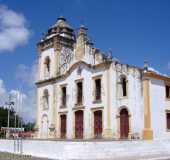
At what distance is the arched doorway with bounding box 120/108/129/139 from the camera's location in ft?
93.5

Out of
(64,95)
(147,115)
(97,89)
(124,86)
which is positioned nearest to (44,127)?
(64,95)

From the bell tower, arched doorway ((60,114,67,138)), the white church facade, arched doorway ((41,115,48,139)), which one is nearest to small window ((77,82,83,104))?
the white church facade

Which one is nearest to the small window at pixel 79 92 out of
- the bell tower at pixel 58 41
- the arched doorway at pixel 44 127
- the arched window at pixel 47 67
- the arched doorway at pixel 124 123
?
the bell tower at pixel 58 41

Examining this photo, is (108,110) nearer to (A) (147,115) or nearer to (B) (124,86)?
(B) (124,86)

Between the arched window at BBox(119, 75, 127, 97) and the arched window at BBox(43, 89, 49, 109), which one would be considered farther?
the arched window at BBox(43, 89, 49, 109)

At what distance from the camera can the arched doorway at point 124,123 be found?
1122 inches

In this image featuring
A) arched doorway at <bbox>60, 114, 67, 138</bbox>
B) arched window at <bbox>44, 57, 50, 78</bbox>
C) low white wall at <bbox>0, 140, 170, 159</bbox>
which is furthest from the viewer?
arched window at <bbox>44, 57, 50, 78</bbox>

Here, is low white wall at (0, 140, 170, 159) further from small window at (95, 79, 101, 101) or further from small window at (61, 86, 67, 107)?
small window at (61, 86, 67, 107)

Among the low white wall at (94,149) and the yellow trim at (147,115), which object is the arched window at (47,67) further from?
the low white wall at (94,149)

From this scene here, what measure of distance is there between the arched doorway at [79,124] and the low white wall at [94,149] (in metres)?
8.43

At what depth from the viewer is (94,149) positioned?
2016 cm

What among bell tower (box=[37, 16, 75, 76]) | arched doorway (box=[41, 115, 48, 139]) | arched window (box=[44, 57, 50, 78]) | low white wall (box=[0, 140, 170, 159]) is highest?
bell tower (box=[37, 16, 75, 76])

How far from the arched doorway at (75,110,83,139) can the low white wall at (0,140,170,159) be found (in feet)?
27.7

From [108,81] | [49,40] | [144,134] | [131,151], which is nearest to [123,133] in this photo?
[144,134]
